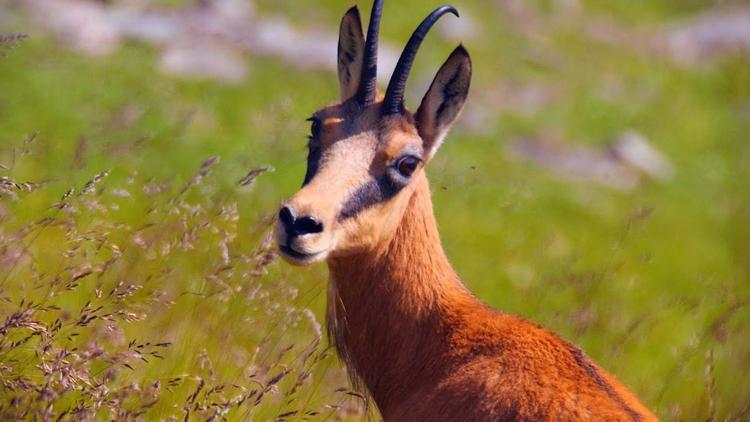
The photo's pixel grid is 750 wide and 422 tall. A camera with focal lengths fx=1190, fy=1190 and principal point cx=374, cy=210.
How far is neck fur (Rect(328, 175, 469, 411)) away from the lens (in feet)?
19.9

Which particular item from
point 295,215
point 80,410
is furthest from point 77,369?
point 295,215

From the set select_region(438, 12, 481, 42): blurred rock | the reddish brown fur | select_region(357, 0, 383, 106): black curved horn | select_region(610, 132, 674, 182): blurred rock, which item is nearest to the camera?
the reddish brown fur

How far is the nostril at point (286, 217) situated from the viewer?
17.7 ft

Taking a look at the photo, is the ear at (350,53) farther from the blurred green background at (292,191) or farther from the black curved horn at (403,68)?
the blurred green background at (292,191)

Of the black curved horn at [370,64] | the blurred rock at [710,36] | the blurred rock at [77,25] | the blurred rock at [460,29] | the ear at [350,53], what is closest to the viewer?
the black curved horn at [370,64]

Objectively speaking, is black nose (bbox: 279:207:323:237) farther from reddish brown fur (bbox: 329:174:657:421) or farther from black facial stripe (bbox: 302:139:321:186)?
reddish brown fur (bbox: 329:174:657:421)

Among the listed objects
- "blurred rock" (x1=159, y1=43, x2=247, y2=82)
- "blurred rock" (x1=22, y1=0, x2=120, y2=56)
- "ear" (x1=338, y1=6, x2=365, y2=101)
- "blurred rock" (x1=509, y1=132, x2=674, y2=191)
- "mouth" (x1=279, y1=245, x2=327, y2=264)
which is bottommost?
"blurred rock" (x1=22, y1=0, x2=120, y2=56)

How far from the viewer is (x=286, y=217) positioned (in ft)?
17.8

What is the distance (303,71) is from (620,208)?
5.55 metres

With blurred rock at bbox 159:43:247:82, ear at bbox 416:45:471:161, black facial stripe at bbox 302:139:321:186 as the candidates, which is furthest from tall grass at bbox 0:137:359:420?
blurred rock at bbox 159:43:247:82

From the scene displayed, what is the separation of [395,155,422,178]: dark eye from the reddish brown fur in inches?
6.5

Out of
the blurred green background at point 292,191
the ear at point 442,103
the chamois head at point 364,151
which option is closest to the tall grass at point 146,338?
Result: the blurred green background at point 292,191

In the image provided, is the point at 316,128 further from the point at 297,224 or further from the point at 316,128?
the point at 297,224

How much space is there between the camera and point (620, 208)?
1883cm
